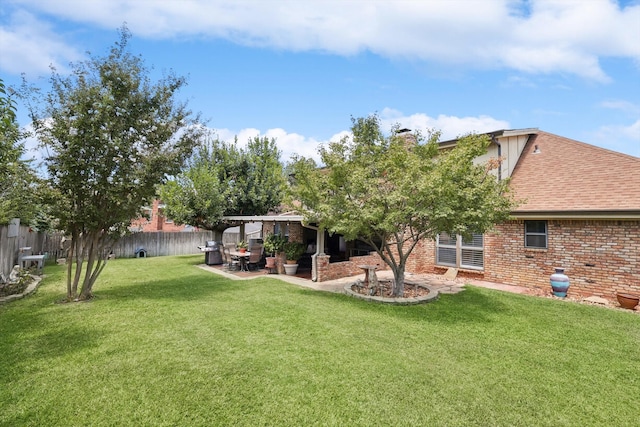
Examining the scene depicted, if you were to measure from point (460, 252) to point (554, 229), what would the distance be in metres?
3.06

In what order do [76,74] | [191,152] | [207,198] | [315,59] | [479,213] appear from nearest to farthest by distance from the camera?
[479,213]
[76,74]
[191,152]
[315,59]
[207,198]

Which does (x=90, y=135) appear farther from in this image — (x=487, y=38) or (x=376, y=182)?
(x=487, y=38)

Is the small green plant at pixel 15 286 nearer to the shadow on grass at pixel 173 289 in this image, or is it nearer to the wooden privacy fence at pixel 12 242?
the wooden privacy fence at pixel 12 242

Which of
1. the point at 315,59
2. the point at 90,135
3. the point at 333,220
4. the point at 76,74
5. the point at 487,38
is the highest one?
the point at 315,59

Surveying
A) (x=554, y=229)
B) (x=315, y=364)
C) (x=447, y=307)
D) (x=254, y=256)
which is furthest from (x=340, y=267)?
(x=315, y=364)

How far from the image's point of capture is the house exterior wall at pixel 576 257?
8.63 metres

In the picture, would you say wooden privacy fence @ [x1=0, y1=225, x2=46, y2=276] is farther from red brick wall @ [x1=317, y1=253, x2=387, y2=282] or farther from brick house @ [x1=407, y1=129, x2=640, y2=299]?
brick house @ [x1=407, y1=129, x2=640, y2=299]

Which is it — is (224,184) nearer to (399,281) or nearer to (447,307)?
(399,281)

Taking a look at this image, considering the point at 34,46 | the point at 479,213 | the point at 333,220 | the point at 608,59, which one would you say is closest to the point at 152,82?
the point at 34,46

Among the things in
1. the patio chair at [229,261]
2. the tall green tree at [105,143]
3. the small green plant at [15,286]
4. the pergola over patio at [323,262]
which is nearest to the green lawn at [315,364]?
the small green plant at [15,286]

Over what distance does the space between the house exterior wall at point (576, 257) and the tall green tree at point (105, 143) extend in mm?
9932

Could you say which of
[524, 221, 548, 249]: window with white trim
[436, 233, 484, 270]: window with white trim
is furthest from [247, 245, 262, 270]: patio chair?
[524, 221, 548, 249]: window with white trim

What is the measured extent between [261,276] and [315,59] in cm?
961

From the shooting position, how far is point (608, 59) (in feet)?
40.4
